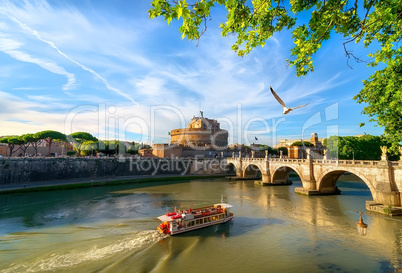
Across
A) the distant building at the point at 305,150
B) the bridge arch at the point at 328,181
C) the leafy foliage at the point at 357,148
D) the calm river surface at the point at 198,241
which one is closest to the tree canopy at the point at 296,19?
the calm river surface at the point at 198,241

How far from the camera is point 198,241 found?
45.3 ft

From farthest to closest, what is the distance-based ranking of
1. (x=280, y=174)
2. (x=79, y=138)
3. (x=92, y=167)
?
(x=79, y=138) < (x=92, y=167) < (x=280, y=174)

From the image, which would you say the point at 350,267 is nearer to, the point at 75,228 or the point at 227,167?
the point at 75,228

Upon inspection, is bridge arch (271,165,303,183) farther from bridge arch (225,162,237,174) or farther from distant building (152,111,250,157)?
distant building (152,111,250,157)

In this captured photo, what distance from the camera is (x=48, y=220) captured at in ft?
58.0

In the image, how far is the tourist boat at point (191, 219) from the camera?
14664mm

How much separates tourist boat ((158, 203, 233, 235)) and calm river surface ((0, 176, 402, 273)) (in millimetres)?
460

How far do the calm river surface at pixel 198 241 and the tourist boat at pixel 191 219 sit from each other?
46 cm

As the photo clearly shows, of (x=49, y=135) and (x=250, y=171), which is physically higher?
(x=49, y=135)

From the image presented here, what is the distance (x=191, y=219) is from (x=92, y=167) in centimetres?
3267

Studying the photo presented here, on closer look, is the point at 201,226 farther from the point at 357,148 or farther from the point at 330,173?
the point at 357,148

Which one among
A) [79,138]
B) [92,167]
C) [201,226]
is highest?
[79,138]

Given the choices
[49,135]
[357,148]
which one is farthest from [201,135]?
[357,148]

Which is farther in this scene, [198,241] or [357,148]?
[357,148]
